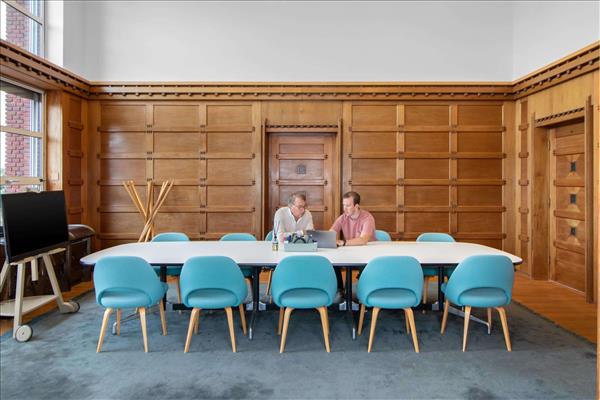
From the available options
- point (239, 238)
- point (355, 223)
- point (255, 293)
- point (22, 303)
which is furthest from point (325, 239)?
point (22, 303)

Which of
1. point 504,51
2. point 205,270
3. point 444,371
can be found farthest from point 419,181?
point 205,270

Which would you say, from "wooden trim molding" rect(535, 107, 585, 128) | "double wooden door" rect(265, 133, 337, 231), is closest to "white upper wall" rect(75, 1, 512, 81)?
"double wooden door" rect(265, 133, 337, 231)

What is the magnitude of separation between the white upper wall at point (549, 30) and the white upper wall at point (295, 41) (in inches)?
6.0

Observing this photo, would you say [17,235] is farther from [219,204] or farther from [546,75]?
[546,75]

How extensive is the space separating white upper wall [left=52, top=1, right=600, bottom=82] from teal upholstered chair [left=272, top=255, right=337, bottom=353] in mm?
4157

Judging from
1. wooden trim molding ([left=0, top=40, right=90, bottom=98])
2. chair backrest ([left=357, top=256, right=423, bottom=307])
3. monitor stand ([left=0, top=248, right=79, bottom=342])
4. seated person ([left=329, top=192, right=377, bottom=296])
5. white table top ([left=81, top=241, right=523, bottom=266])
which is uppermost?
wooden trim molding ([left=0, top=40, right=90, bottom=98])

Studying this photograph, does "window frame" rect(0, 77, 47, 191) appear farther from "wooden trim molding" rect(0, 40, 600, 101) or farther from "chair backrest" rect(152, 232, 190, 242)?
"chair backrest" rect(152, 232, 190, 242)

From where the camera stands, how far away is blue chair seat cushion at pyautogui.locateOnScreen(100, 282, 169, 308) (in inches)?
125

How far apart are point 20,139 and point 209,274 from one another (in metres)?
4.04

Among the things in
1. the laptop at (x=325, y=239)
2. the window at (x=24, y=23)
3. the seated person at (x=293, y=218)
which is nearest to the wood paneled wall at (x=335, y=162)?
the window at (x=24, y=23)

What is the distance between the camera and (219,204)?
6.50 metres

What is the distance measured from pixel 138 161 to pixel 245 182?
1.79 meters

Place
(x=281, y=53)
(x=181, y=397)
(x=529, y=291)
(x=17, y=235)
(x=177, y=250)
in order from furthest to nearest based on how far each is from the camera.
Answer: (x=281, y=53)
(x=529, y=291)
(x=177, y=250)
(x=17, y=235)
(x=181, y=397)

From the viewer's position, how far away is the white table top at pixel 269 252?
3.34 metres
